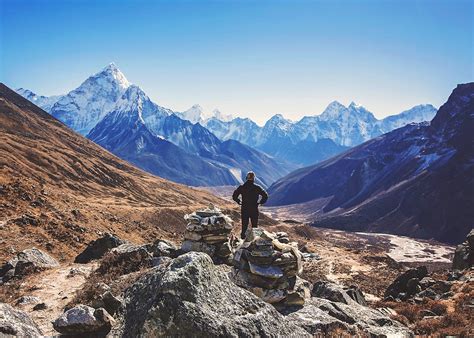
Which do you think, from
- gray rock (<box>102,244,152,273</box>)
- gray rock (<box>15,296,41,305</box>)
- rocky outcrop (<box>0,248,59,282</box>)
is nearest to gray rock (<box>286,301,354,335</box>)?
gray rock (<box>102,244,152,273</box>)

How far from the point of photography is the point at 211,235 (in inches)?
704

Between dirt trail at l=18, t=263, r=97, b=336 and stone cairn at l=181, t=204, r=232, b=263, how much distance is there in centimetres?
538

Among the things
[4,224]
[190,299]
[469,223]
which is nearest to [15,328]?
[190,299]

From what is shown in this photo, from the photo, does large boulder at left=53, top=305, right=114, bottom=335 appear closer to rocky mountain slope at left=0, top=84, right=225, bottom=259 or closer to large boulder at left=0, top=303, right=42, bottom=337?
large boulder at left=0, top=303, right=42, bottom=337

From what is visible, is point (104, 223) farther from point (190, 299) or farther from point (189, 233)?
point (190, 299)

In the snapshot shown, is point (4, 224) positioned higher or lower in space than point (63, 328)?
lower

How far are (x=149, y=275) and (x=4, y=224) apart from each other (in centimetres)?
3005

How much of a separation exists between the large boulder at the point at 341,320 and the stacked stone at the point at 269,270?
0.67 m

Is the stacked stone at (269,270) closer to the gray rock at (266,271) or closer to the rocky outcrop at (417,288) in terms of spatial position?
the gray rock at (266,271)

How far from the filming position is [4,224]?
33.0 m

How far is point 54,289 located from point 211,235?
717cm

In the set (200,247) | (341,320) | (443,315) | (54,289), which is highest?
(200,247)

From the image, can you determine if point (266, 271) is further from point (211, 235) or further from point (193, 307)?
point (193, 307)

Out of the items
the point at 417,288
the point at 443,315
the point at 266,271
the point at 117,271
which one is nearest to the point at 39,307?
the point at 117,271
